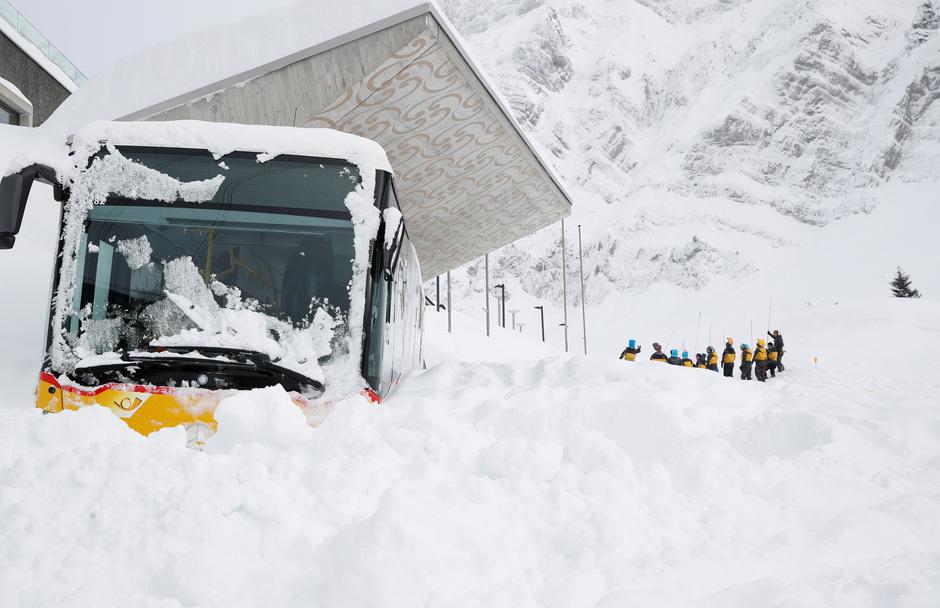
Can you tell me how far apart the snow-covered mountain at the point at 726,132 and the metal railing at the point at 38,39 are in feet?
229

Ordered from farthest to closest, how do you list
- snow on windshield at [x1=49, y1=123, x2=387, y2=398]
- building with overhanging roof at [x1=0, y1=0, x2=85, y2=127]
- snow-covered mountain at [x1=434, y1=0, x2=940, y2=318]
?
→ snow-covered mountain at [x1=434, y1=0, x2=940, y2=318] → building with overhanging roof at [x1=0, y1=0, x2=85, y2=127] → snow on windshield at [x1=49, y1=123, x2=387, y2=398]

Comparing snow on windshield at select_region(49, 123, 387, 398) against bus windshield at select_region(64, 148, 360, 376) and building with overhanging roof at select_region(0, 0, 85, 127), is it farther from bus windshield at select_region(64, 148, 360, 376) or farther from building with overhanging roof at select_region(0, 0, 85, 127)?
building with overhanging roof at select_region(0, 0, 85, 127)

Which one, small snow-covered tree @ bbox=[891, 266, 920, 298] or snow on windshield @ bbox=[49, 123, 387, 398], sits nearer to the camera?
snow on windshield @ bbox=[49, 123, 387, 398]

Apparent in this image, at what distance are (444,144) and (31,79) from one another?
18634mm

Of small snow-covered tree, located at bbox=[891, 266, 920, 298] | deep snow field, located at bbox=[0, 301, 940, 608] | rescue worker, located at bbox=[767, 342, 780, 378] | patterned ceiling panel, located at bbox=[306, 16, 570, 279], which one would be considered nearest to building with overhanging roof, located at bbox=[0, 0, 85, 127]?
patterned ceiling panel, located at bbox=[306, 16, 570, 279]

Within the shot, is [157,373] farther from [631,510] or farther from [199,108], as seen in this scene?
[199,108]

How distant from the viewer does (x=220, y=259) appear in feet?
14.0

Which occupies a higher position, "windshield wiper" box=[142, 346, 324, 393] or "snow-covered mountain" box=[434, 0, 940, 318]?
"snow-covered mountain" box=[434, 0, 940, 318]

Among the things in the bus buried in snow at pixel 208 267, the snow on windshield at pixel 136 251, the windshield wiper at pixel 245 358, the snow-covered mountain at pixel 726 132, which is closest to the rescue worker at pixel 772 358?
the bus buried in snow at pixel 208 267

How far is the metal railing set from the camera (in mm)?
21906

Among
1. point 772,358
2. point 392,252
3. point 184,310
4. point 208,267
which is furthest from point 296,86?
point 772,358

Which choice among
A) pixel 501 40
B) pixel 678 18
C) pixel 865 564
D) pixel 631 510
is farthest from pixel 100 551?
pixel 678 18

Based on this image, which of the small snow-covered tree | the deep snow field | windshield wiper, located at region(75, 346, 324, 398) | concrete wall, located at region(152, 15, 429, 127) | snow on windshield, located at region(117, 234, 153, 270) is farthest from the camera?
the small snow-covered tree

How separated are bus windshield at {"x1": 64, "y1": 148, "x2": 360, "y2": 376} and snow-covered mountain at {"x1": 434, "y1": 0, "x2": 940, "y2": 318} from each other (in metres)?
80.6
